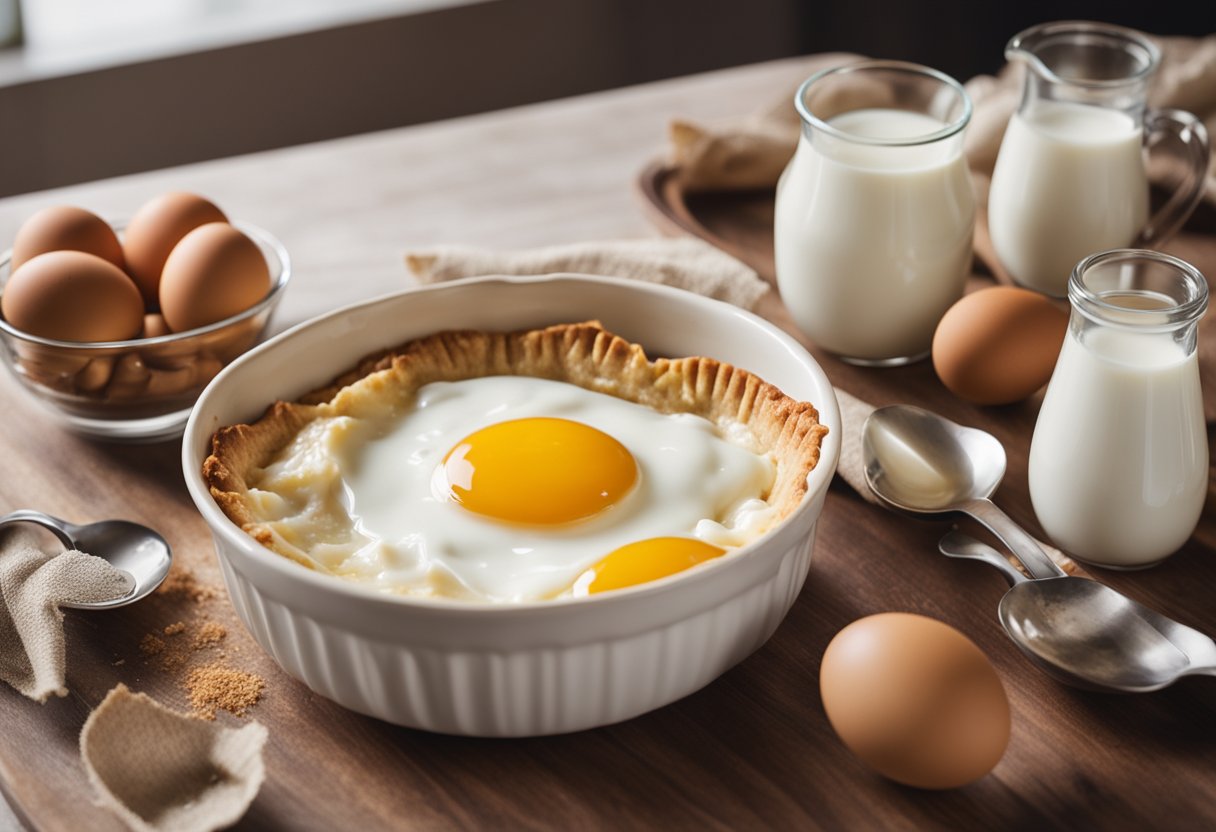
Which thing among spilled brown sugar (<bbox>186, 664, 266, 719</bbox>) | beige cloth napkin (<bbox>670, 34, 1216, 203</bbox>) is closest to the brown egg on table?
spilled brown sugar (<bbox>186, 664, 266, 719</bbox>)

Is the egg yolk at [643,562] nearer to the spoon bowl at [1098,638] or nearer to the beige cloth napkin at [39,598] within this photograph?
the spoon bowl at [1098,638]

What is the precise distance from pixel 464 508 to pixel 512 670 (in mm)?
293

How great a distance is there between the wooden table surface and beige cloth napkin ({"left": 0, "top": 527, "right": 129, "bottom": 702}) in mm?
32

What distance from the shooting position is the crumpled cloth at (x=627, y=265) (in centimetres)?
202

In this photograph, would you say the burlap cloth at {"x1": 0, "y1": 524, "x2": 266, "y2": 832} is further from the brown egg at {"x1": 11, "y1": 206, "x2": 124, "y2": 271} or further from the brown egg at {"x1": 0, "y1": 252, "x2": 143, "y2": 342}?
the brown egg at {"x1": 11, "y1": 206, "x2": 124, "y2": 271}

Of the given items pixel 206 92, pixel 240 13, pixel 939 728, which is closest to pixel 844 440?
pixel 939 728

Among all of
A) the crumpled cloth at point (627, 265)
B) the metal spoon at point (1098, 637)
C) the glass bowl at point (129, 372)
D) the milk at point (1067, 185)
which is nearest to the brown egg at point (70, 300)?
the glass bowl at point (129, 372)

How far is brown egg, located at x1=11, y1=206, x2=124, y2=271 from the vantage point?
1.77m

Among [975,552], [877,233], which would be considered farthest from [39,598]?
[877,233]

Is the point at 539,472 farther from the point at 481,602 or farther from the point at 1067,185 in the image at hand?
the point at 1067,185

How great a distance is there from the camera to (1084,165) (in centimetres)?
188

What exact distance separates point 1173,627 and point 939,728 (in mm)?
361

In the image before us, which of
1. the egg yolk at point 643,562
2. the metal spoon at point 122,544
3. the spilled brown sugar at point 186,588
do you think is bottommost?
the spilled brown sugar at point 186,588

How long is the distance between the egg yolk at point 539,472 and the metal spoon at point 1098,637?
0.46 meters
